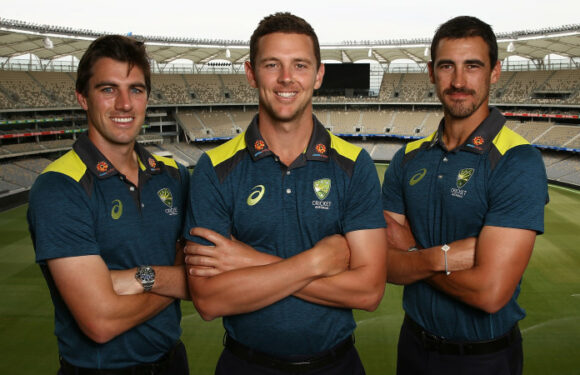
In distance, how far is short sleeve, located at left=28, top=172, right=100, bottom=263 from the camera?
3.57m

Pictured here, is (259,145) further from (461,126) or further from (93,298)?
(461,126)

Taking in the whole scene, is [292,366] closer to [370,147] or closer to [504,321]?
[504,321]

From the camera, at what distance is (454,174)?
13.7 ft

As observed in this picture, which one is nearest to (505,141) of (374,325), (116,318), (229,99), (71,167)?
Result: (116,318)

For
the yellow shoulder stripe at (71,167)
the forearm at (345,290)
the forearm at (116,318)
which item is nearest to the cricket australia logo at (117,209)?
the yellow shoulder stripe at (71,167)

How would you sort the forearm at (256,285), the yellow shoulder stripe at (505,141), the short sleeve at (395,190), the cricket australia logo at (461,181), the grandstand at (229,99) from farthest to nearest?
the grandstand at (229,99) < the short sleeve at (395,190) < the cricket australia logo at (461,181) < the yellow shoulder stripe at (505,141) < the forearm at (256,285)

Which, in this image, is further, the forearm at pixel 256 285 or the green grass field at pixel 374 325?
the green grass field at pixel 374 325

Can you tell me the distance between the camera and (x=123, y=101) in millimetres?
4129

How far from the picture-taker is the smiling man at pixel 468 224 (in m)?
3.79

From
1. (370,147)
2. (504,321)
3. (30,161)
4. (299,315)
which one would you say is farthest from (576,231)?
(30,161)

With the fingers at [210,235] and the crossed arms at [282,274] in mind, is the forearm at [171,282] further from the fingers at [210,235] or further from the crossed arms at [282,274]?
the fingers at [210,235]

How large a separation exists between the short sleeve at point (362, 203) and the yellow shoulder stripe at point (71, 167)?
252cm

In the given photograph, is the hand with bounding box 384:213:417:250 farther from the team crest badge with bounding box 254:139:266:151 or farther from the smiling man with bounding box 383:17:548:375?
the team crest badge with bounding box 254:139:266:151

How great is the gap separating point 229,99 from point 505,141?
59198 millimetres
